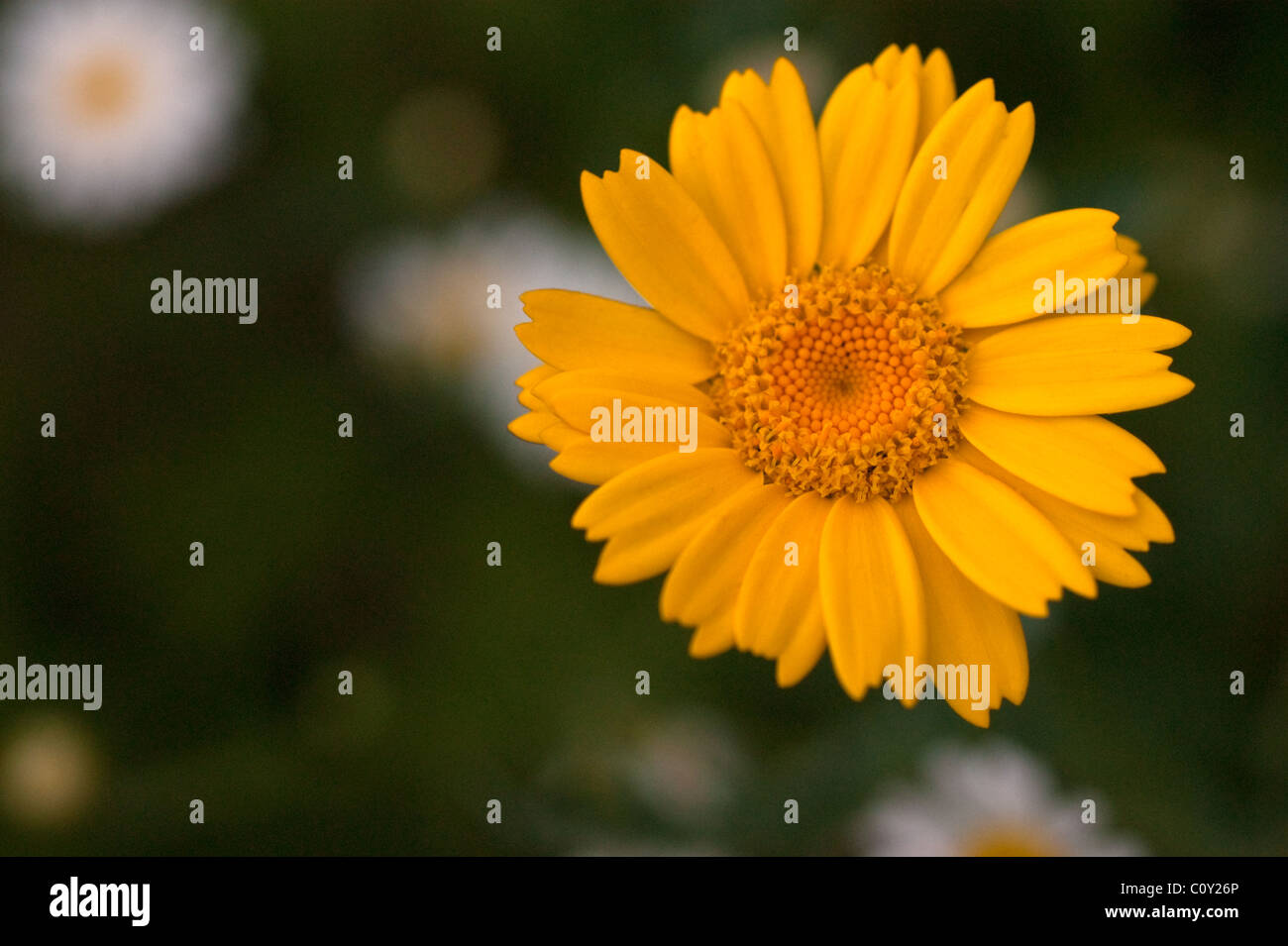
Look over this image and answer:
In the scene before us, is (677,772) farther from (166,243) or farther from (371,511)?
(166,243)

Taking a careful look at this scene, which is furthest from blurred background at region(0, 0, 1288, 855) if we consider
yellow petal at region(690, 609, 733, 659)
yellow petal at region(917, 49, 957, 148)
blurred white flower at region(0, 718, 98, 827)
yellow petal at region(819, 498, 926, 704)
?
yellow petal at region(690, 609, 733, 659)

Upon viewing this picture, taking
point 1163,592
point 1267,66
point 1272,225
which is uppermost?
point 1267,66

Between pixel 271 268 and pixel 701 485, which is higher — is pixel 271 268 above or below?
above

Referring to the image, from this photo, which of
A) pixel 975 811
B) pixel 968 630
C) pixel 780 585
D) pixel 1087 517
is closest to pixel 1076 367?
pixel 1087 517

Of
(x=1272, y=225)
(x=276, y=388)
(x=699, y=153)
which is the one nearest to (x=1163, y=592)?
(x=1272, y=225)

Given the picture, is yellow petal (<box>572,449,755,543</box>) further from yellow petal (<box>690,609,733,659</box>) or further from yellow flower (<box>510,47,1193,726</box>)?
yellow petal (<box>690,609,733,659</box>)
